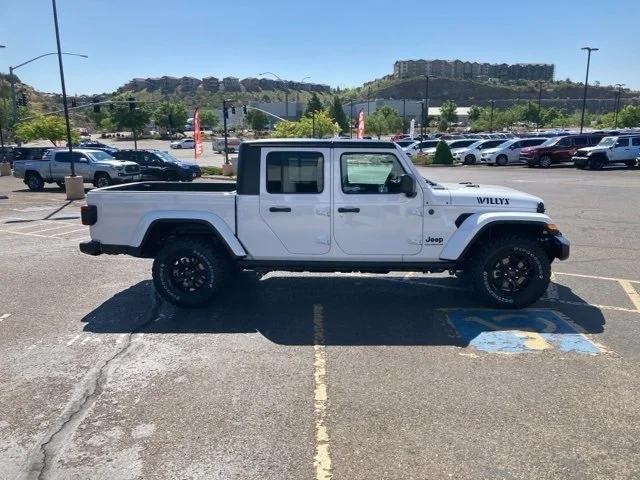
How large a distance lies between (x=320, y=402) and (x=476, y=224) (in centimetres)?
302

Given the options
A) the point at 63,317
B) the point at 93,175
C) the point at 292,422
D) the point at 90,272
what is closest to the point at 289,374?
the point at 292,422

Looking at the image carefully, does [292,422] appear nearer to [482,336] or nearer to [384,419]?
[384,419]

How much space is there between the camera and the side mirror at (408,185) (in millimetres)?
6199

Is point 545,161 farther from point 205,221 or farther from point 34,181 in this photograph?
point 205,221

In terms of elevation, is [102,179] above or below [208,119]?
below

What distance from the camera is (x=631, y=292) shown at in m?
7.40

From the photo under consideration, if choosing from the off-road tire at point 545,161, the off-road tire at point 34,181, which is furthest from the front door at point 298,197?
the off-road tire at point 545,161

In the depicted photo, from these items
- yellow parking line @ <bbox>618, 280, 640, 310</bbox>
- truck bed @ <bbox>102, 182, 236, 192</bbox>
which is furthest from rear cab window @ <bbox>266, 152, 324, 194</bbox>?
yellow parking line @ <bbox>618, 280, 640, 310</bbox>

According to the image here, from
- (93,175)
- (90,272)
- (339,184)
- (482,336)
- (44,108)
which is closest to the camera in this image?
(482,336)

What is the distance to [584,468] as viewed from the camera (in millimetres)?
3494

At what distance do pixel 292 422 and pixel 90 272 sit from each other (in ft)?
19.3

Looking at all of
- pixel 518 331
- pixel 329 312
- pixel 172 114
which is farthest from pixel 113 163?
pixel 172 114

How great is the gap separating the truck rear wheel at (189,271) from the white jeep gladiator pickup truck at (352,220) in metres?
0.02

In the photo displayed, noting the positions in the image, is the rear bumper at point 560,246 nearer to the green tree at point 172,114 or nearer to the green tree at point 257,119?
the green tree at point 172,114
